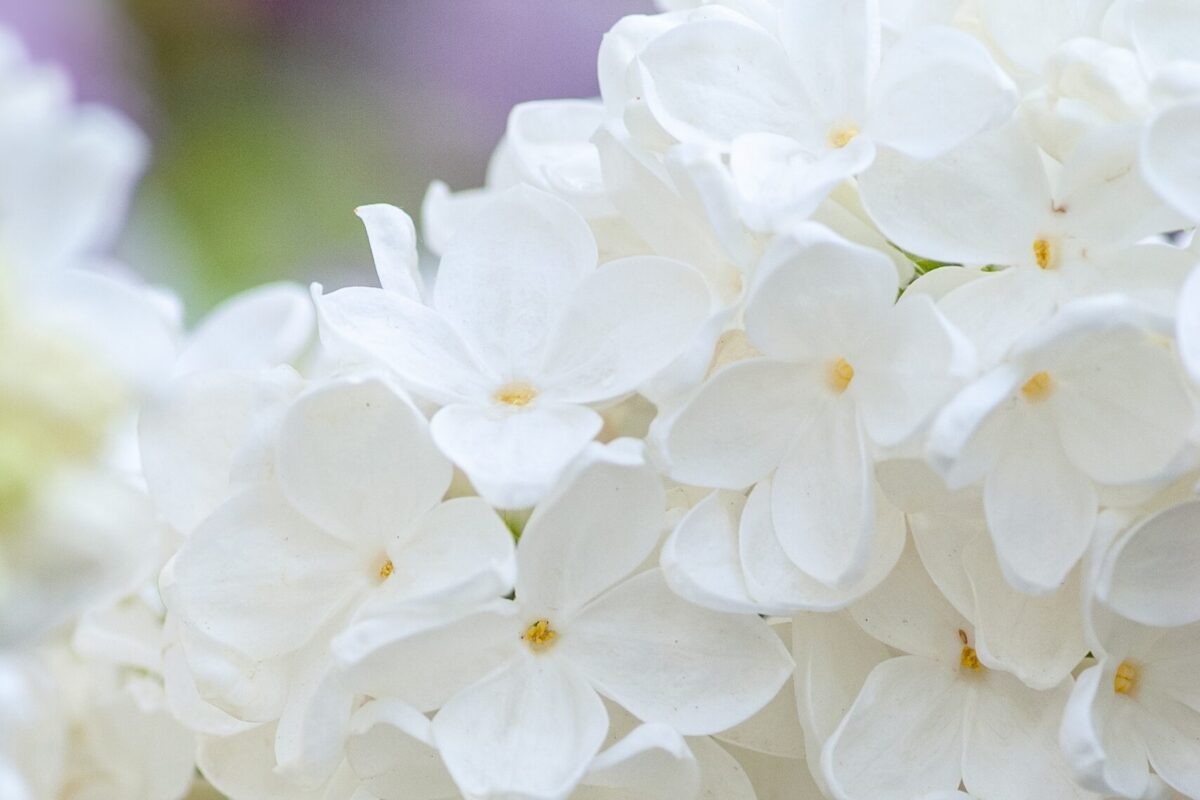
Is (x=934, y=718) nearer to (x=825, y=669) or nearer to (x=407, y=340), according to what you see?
(x=825, y=669)

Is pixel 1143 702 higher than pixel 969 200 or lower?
lower

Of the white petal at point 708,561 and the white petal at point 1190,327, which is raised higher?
the white petal at point 1190,327

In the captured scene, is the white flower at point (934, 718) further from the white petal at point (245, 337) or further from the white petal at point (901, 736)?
the white petal at point (245, 337)

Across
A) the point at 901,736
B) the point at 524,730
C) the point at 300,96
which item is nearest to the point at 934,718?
the point at 901,736

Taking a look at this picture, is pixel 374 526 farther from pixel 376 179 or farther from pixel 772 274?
pixel 376 179

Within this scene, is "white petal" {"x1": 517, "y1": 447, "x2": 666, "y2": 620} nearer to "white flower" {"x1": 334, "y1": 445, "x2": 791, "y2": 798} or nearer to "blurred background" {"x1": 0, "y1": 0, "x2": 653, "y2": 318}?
"white flower" {"x1": 334, "y1": 445, "x2": 791, "y2": 798}

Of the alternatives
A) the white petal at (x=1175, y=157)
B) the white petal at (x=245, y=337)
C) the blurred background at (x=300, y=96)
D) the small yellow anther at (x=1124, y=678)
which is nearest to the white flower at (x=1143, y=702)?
the small yellow anther at (x=1124, y=678)

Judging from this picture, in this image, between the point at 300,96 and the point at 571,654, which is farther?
the point at 300,96
